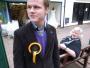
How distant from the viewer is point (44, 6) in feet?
4.03

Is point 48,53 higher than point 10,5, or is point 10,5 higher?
point 10,5

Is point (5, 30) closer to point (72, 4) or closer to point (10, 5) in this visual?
point (10, 5)

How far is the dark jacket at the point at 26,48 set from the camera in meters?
1.21

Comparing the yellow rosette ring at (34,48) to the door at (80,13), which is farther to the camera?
the door at (80,13)

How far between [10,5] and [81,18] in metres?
4.95

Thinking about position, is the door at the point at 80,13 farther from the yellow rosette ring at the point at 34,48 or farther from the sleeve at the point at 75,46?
the yellow rosette ring at the point at 34,48

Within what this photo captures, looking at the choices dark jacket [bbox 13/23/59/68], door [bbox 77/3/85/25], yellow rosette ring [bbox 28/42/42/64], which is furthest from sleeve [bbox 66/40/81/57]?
door [bbox 77/3/85/25]

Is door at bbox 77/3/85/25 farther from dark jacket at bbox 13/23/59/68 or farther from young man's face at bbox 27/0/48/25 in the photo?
young man's face at bbox 27/0/48/25

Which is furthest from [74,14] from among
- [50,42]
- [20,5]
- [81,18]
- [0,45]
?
[50,42]

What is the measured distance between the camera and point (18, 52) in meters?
1.23

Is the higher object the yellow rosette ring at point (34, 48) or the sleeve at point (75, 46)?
the yellow rosette ring at point (34, 48)

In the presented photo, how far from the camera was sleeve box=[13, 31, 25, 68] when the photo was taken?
3.95ft

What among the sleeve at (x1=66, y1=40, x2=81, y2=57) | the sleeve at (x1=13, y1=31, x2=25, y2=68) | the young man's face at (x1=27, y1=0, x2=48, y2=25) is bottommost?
the sleeve at (x1=66, y1=40, x2=81, y2=57)

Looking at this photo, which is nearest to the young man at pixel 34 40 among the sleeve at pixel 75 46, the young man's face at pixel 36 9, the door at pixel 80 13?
the young man's face at pixel 36 9
